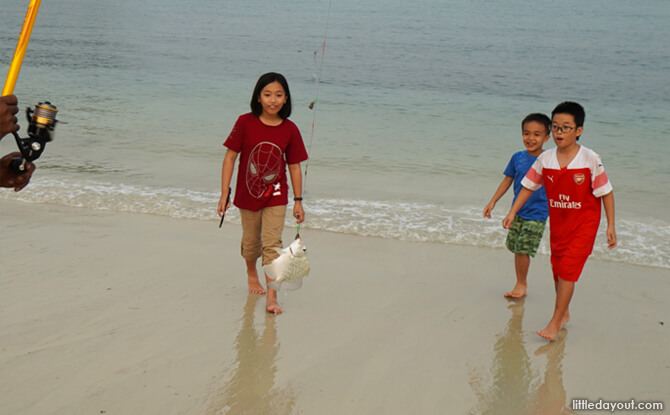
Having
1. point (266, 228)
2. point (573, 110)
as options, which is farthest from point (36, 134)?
point (573, 110)

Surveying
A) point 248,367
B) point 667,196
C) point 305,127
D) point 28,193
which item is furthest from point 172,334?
point 305,127

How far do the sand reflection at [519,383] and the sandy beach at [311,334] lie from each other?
11 millimetres

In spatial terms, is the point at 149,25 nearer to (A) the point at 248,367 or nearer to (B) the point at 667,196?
(B) the point at 667,196

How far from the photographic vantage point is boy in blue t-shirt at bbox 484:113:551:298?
4410 millimetres

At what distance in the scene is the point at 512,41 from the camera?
2916cm

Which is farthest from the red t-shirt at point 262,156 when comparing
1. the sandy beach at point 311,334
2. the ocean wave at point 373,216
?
the ocean wave at point 373,216

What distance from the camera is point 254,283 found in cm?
453

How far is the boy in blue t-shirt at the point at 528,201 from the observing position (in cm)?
441

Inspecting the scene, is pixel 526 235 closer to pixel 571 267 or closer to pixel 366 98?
pixel 571 267

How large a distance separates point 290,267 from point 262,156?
2.38 ft

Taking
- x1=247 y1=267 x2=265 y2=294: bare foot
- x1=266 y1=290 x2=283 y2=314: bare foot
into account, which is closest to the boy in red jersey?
x1=266 y1=290 x2=283 y2=314: bare foot

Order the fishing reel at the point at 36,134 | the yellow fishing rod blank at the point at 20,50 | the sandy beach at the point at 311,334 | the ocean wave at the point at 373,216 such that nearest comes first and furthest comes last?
the yellow fishing rod blank at the point at 20,50 < the fishing reel at the point at 36,134 < the sandy beach at the point at 311,334 < the ocean wave at the point at 373,216

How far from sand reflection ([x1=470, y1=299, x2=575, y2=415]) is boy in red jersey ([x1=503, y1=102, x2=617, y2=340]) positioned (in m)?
0.20

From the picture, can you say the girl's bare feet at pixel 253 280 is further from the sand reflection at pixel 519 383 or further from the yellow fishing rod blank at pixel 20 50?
the yellow fishing rod blank at pixel 20 50
